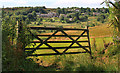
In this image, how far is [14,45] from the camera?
217 inches

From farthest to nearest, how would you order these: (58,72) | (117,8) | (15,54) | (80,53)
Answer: (80,53), (117,8), (58,72), (15,54)

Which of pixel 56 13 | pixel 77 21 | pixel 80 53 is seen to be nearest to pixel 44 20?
pixel 56 13

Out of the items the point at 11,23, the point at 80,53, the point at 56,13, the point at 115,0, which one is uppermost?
the point at 56,13

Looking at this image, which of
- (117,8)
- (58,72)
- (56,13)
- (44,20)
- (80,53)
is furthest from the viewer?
(56,13)

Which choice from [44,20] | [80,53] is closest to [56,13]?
[44,20]

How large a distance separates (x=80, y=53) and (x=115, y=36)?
6.76 feet

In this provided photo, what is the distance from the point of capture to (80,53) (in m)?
7.88

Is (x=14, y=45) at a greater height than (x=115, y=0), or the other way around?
(x=115, y=0)

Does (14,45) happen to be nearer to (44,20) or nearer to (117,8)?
(117,8)

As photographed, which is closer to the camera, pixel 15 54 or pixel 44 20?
pixel 15 54

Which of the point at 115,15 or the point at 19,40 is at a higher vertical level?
the point at 115,15

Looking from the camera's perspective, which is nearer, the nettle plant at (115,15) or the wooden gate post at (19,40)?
the wooden gate post at (19,40)

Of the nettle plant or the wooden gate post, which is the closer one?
the wooden gate post

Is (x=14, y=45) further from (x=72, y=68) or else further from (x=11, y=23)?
(x=72, y=68)
